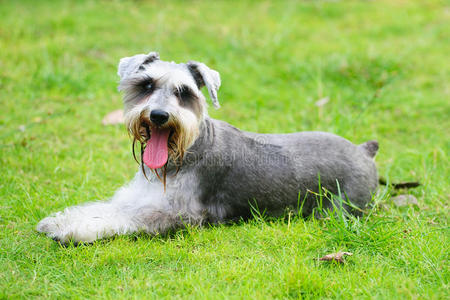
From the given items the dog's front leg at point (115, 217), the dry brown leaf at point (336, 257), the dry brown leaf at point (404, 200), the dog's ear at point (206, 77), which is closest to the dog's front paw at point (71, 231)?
the dog's front leg at point (115, 217)

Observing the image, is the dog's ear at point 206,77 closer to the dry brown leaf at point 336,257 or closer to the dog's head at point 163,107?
the dog's head at point 163,107

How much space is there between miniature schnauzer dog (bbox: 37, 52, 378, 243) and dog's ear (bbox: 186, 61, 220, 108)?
0.01 metres

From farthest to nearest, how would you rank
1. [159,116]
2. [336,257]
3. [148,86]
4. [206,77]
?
[206,77], [148,86], [159,116], [336,257]

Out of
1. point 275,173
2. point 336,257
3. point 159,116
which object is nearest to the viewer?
point 336,257

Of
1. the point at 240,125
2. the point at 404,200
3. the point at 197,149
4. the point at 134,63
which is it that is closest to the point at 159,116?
the point at 197,149

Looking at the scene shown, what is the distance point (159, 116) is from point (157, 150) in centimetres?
40

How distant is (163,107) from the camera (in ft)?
14.1

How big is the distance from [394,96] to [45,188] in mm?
6362

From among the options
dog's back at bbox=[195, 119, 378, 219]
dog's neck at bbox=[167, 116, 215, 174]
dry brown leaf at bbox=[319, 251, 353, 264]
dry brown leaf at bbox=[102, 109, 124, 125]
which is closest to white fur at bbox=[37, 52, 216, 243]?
dog's neck at bbox=[167, 116, 215, 174]

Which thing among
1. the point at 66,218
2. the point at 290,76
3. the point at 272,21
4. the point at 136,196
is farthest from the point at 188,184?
the point at 272,21

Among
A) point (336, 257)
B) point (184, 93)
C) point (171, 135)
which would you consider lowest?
point (336, 257)

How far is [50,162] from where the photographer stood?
6.17 m

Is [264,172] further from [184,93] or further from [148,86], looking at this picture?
[148,86]

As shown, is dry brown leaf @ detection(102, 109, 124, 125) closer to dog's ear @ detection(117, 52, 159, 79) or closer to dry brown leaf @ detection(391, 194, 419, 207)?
dog's ear @ detection(117, 52, 159, 79)
